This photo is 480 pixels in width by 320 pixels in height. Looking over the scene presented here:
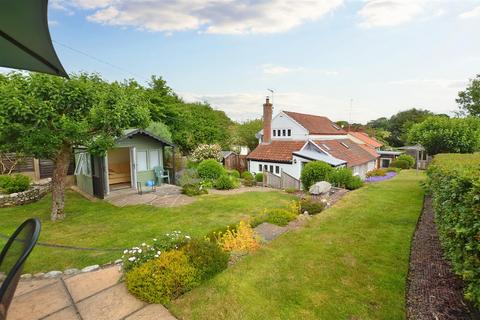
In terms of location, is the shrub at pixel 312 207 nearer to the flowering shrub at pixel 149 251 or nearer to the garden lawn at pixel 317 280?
the garden lawn at pixel 317 280

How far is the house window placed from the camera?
41.4 feet

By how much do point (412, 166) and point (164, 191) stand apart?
1235 inches

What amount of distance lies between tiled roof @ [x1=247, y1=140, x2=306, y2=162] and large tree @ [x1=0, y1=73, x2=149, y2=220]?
14306mm

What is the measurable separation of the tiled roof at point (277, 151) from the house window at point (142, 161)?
1150 centimetres

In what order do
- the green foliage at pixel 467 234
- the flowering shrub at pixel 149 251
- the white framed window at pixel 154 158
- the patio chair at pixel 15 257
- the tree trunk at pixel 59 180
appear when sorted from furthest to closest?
the white framed window at pixel 154 158 → the tree trunk at pixel 59 180 → the flowering shrub at pixel 149 251 → the green foliage at pixel 467 234 → the patio chair at pixel 15 257

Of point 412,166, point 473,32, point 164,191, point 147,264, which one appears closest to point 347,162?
point 473,32

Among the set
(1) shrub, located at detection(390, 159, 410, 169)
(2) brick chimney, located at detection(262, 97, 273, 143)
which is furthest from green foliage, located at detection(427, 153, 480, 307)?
(1) shrub, located at detection(390, 159, 410, 169)

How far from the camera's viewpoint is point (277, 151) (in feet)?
72.3

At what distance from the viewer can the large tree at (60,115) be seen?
675cm

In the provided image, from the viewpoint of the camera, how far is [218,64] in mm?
14977

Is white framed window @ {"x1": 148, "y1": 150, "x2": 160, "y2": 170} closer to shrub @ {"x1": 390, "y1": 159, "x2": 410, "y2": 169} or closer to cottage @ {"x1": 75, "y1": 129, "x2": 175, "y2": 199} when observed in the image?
cottage @ {"x1": 75, "y1": 129, "x2": 175, "y2": 199}

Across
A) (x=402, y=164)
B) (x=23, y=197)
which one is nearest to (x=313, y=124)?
(x=402, y=164)

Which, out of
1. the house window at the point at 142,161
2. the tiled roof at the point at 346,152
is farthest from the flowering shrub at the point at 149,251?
the tiled roof at the point at 346,152

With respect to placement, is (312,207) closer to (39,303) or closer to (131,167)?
(39,303)
